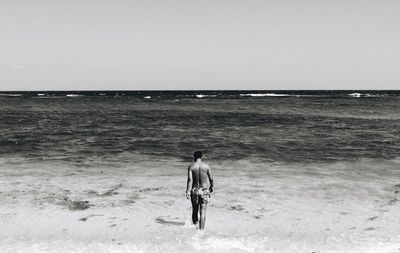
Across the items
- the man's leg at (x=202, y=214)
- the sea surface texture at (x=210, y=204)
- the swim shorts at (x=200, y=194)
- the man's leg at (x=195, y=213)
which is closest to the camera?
the sea surface texture at (x=210, y=204)

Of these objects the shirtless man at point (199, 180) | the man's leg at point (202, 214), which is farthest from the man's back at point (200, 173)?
the man's leg at point (202, 214)

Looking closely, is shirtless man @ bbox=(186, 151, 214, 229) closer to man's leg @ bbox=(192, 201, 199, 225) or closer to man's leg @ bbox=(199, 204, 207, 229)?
man's leg @ bbox=(199, 204, 207, 229)

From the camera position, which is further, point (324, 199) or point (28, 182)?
point (28, 182)

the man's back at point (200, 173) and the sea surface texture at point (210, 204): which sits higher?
the man's back at point (200, 173)

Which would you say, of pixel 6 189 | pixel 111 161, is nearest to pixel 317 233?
pixel 6 189

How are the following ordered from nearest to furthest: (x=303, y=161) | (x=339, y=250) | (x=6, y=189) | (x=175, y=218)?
(x=339, y=250)
(x=175, y=218)
(x=6, y=189)
(x=303, y=161)

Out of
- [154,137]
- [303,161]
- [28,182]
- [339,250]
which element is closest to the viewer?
[339,250]

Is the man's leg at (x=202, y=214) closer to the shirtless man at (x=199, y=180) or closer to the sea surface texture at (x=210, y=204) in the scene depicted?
the shirtless man at (x=199, y=180)

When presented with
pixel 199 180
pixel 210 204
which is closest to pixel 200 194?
pixel 199 180

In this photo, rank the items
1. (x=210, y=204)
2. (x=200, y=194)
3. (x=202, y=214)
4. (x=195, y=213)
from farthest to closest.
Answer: (x=210, y=204) → (x=195, y=213) → (x=202, y=214) → (x=200, y=194)

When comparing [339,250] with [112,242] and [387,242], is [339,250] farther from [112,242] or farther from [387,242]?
[112,242]

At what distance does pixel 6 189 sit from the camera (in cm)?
1444

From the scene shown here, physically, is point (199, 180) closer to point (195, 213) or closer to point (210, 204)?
point (195, 213)

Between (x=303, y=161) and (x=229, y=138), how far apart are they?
10722 millimetres
